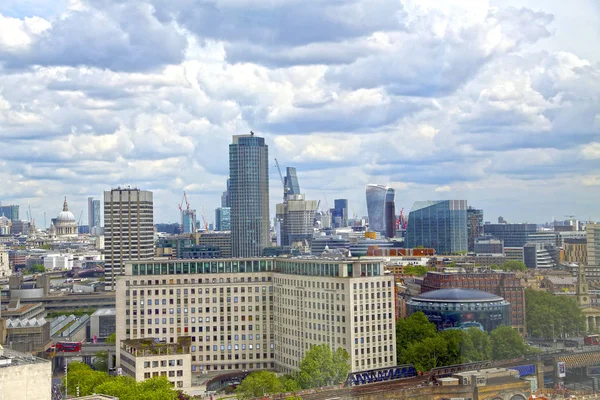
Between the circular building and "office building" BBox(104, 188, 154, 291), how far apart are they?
61.4 m

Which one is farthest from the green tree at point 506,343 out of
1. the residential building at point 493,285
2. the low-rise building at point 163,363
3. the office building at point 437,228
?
the office building at point 437,228

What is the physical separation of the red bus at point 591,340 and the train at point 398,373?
9.29 metres

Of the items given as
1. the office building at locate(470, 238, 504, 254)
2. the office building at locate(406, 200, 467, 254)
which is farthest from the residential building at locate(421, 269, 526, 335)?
the office building at locate(406, 200, 467, 254)

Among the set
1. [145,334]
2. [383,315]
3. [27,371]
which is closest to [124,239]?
[145,334]

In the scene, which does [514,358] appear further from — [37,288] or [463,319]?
[37,288]

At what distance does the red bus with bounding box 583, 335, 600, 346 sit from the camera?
2469 inches

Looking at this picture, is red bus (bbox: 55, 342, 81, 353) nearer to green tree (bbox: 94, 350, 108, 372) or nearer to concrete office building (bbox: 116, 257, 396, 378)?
green tree (bbox: 94, 350, 108, 372)

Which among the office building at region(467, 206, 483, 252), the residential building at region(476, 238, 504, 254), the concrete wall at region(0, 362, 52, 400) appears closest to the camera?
the concrete wall at region(0, 362, 52, 400)

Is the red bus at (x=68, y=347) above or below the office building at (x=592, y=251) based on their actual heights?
below

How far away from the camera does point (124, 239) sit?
130750mm

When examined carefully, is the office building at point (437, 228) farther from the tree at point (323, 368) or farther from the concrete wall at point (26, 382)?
the concrete wall at point (26, 382)

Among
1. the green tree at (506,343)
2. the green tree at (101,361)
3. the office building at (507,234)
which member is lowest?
the green tree at (101,361)

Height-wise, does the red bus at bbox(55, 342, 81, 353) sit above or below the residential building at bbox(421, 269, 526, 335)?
below

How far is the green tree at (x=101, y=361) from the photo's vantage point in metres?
72.4
